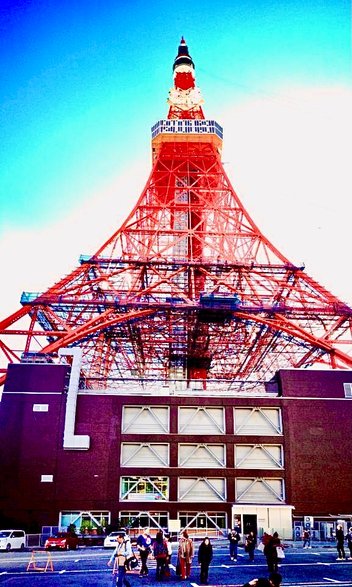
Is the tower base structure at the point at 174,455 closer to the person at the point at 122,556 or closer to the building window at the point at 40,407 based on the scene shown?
the building window at the point at 40,407

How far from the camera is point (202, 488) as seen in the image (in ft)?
135

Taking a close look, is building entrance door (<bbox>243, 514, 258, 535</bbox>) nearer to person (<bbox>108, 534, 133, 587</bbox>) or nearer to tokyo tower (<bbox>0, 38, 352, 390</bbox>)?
tokyo tower (<bbox>0, 38, 352, 390</bbox>)

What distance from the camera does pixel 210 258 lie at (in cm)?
4769

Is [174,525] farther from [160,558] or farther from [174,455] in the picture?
[160,558]

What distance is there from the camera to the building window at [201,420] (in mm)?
42062

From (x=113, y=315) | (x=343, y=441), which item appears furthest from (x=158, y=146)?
(x=343, y=441)

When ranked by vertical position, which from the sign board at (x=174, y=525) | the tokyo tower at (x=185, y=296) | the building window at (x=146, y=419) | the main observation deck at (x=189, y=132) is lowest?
the sign board at (x=174, y=525)

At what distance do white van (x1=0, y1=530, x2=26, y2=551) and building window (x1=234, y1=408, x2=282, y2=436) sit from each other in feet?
52.9

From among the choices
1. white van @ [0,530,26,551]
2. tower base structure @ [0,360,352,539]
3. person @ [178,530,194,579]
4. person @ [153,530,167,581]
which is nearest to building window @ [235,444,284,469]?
→ tower base structure @ [0,360,352,539]

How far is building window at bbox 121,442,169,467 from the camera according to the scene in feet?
135

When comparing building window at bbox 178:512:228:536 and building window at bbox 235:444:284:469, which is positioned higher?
building window at bbox 235:444:284:469

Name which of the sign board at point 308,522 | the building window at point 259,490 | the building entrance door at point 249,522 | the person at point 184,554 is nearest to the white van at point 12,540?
the building entrance door at point 249,522

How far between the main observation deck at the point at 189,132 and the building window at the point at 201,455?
3084cm

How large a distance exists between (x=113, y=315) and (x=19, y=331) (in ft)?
23.8
